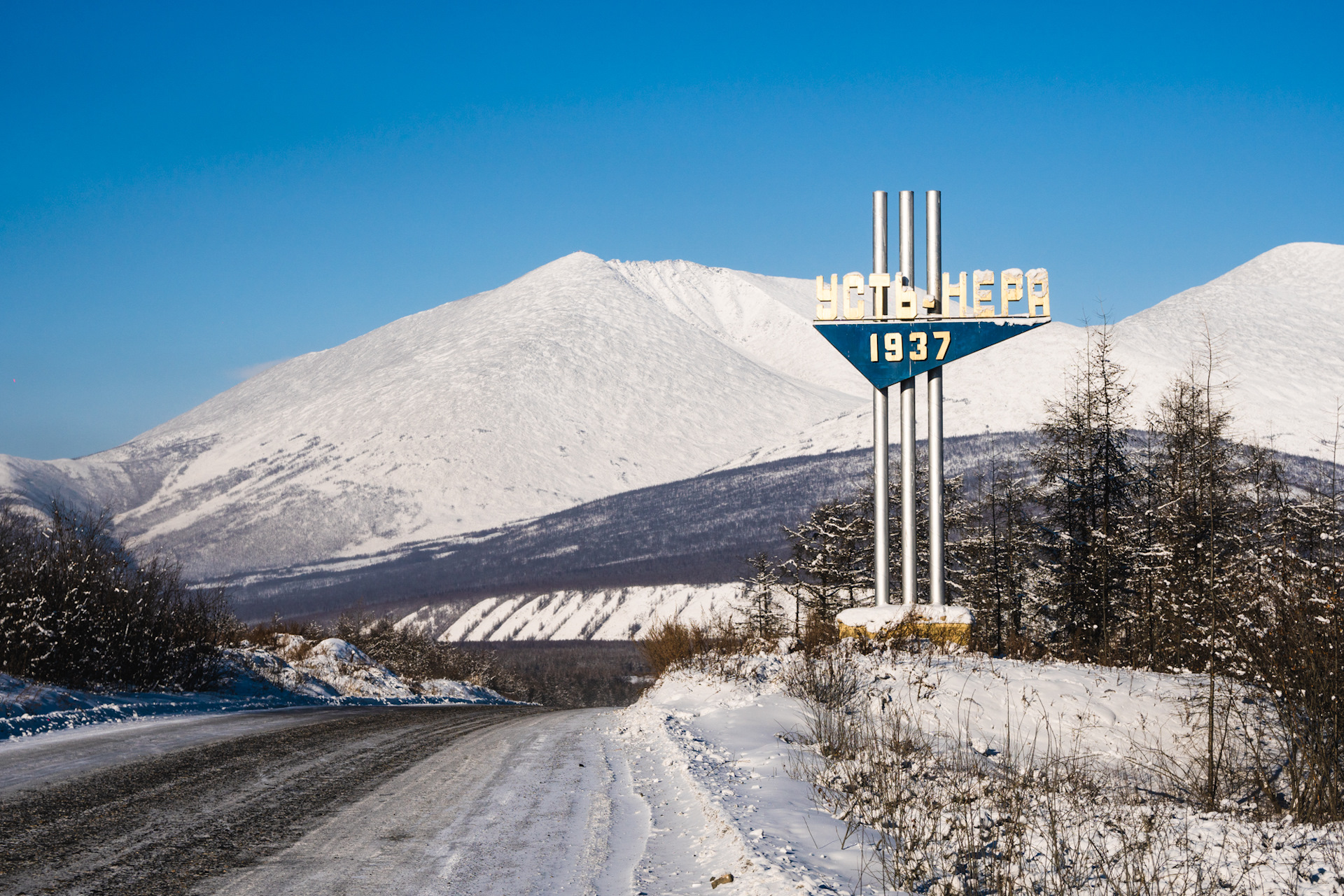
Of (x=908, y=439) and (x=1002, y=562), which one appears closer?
(x=908, y=439)

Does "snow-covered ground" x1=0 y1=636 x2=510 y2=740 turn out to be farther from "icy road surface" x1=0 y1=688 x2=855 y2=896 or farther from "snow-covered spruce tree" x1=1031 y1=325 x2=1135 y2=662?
"snow-covered spruce tree" x1=1031 y1=325 x2=1135 y2=662

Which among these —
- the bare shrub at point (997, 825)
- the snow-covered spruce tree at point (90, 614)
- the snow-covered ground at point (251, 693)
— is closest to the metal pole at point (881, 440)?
the bare shrub at point (997, 825)

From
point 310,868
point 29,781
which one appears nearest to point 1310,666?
point 310,868

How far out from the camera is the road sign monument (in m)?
17.1

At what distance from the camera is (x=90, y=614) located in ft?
61.1

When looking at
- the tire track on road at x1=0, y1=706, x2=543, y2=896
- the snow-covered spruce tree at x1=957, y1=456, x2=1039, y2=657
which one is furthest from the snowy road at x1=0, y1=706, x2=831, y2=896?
the snow-covered spruce tree at x1=957, y1=456, x2=1039, y2=657

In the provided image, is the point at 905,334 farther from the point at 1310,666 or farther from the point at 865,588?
the point at 865,588

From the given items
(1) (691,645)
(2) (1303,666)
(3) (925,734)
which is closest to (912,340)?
(3) (925,734)

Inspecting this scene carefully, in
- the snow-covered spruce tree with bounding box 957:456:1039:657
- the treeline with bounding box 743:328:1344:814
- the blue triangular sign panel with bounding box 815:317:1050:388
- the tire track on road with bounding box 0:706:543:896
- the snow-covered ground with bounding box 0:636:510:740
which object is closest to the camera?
the tire track on road with bounding box 0:706:543:896

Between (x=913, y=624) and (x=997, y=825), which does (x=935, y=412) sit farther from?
(x=997, y=825)

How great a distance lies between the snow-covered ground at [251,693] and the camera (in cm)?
1407

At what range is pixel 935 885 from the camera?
20.4ft

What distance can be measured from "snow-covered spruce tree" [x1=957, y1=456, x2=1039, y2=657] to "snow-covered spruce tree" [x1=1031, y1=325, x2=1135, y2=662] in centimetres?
162

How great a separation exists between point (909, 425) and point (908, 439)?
0.93 ft
